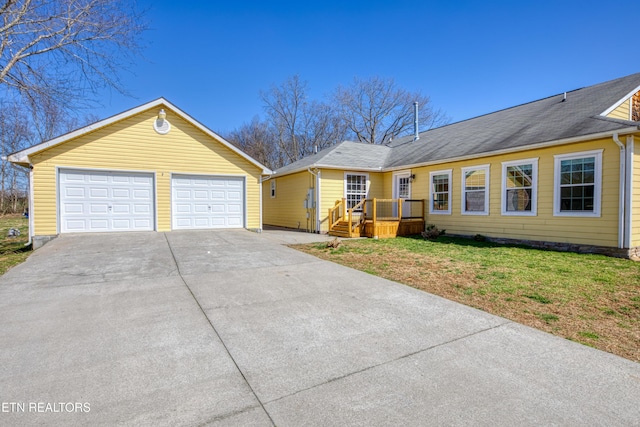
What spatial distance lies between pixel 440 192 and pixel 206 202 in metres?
9.50

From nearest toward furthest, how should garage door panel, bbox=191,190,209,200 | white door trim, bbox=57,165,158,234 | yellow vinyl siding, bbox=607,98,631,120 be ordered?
yellow vinyl siding, bbox=607,98,631,120, white door trim, bbox=57,165,158,234, garage door panel, bbox=191,190,209,200

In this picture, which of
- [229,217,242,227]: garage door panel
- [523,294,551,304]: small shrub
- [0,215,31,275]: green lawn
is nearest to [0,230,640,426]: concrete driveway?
[523,294,551,304]: small shrub

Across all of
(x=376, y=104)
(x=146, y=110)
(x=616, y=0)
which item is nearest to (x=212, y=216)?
(x=146, y=110)

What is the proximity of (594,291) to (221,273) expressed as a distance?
21.0 feet

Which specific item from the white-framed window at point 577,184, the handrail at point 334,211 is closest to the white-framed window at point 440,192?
the white-framed window at point 577,184

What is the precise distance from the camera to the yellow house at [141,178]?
10.1m

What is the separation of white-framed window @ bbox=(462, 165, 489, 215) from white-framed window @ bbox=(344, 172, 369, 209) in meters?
4.59

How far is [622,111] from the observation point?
974cm

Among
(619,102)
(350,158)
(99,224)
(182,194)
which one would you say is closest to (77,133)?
(99,224)

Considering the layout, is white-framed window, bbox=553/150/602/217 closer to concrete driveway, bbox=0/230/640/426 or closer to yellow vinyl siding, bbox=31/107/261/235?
concrete driveway, bbox=0/230/640/426

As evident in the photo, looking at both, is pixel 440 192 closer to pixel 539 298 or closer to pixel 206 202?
pixel 539 298

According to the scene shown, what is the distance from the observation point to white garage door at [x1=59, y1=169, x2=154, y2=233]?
34.1 feet

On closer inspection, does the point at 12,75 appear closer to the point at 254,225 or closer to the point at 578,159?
the point at 254,225

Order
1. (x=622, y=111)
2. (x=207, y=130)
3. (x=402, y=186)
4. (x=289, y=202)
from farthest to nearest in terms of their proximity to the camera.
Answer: (x=289, y=202) → (x=402, y=186) → (x=207, y=130) → (x=622, y=111)
